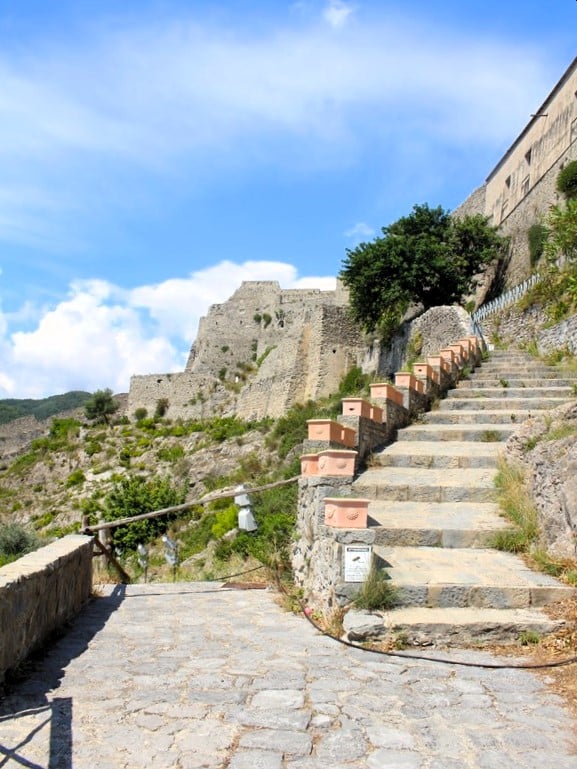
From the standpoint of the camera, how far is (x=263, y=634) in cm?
538

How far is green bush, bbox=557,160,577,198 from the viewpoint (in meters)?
23.6

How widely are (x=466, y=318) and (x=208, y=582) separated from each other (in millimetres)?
14010

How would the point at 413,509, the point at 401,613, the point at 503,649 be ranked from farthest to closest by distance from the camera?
the point at 413,509 → the point at 401,613 → the point at 503,649

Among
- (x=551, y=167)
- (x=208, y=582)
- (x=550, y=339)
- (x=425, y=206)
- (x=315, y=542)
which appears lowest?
(x=208, y=582)

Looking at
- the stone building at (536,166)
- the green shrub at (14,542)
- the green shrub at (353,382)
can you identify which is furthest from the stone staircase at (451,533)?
the stone building at (536,166)

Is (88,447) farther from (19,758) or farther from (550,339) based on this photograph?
(19,758)

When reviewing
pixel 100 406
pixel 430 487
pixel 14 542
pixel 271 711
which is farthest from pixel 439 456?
pixel 100 406

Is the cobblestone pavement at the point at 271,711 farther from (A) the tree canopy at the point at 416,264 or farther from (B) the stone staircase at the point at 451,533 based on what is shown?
(A) the tree canopy at the point at 416,264

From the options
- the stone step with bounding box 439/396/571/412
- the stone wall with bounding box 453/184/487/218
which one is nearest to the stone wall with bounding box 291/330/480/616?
the stone step with bounding box 439/396/571/412

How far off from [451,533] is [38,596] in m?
3.62

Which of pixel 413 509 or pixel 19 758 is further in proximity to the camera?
pixel 413 509

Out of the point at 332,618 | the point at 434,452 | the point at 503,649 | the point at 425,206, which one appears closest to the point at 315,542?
the point at 332,618

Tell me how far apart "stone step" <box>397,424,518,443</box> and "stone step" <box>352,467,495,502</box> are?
1.67 m

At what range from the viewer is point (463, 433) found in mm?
9953
